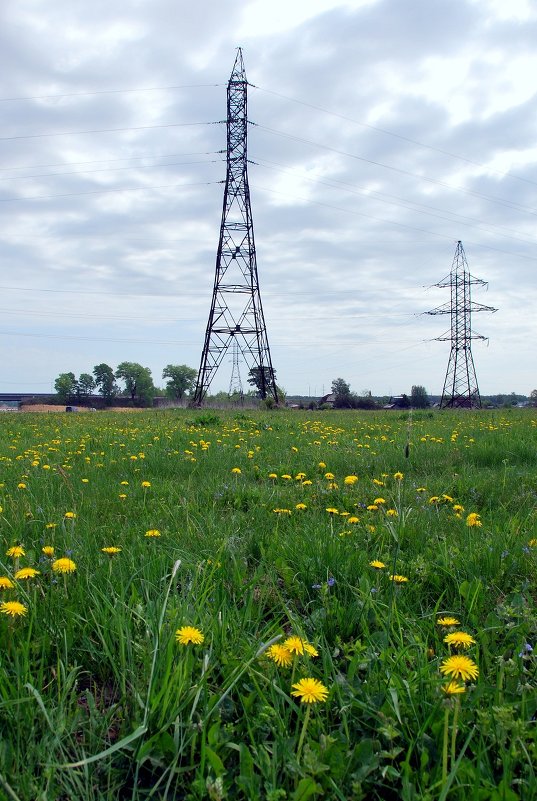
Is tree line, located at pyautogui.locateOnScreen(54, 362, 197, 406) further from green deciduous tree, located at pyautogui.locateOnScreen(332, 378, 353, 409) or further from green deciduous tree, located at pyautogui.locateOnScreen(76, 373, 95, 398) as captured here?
green deciduous tree, located at pyautogui.locateOnScreen(332, 378, 353, 409)

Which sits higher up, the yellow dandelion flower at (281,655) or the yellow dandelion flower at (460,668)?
the yellow dandelion flower at (460,668)

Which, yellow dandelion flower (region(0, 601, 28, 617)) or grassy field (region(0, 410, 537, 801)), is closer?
grassy field (region(0, 410, 537, 801))

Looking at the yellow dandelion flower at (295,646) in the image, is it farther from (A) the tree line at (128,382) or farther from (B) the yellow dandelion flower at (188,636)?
(A) the tree line at (128,382)

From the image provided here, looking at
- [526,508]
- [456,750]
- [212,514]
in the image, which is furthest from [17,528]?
[526,508]

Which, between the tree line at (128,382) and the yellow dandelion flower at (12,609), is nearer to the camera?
the yellow dandelion flower at (12,609)

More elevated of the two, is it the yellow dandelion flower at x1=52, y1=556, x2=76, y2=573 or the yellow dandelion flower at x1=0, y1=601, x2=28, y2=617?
the yellow dandelion flower at x1=52, y1=556, x2=76, y2=573

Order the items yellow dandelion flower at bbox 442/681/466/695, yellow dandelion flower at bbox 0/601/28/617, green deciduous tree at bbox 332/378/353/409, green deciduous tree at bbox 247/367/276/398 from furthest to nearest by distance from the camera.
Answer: green deciduous tree at bbox 332/378/353/409, green deciduous tree at bbox 247/367/276/398, yellow dandelion flower at bbox 0/601/28/617, yellow dandelion flower at bbox 442/681/466/695

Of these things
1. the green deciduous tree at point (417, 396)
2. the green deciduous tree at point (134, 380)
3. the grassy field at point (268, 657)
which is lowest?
the grassy field at point (268, 657)

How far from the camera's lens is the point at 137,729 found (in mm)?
1162

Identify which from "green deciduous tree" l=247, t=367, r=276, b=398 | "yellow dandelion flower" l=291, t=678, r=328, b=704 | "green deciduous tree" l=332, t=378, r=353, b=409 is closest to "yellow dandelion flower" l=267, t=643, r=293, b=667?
"yellow dandelion flower" l=291, t=678, r=328, b=704

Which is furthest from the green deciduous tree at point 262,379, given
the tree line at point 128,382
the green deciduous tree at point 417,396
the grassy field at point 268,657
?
the tree line at point 128,382

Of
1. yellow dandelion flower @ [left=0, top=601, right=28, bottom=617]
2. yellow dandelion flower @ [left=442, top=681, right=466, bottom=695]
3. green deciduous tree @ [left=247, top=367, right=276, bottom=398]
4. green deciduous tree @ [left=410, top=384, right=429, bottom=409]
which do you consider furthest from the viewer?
green deciduous tree @ [left=247, top=367, right=276, bottom=398]

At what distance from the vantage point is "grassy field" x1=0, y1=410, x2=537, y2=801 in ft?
3.74

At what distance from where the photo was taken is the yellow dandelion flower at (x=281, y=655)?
133 centimetres
